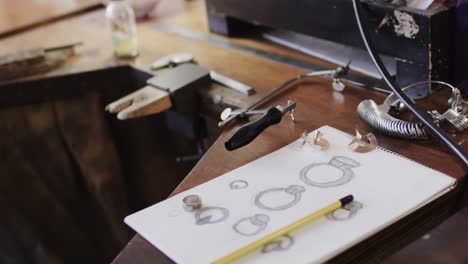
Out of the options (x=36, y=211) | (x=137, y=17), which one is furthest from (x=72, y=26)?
(x=36, y=211)

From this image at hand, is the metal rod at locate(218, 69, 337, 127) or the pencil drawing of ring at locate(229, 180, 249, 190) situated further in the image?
the metal rod at locate(218, 69, 337, 127)

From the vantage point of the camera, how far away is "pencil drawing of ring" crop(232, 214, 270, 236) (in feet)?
1.84

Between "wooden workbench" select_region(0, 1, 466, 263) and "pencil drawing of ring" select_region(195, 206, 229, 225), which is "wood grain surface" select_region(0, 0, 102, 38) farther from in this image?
"pencil drawing of ring" select_region(195, 206, 229, 225)

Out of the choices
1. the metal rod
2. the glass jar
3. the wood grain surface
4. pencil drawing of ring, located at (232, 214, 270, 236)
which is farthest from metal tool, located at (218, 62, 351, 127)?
the wood grain surface

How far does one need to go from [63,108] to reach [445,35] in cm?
69

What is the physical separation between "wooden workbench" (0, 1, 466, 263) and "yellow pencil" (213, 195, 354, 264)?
69 millimetres

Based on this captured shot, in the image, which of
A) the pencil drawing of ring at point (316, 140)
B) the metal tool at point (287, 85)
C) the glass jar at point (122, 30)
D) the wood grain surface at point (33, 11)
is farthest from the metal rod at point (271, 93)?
the wood grain surface at point (33, 11)

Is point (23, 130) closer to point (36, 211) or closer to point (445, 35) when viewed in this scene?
point (36, 211)

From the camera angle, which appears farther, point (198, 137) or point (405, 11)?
point (198, 137)

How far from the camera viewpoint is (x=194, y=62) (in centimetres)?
105

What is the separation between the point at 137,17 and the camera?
4.29 feet

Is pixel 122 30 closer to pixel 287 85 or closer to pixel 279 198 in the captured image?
pixel 287 85

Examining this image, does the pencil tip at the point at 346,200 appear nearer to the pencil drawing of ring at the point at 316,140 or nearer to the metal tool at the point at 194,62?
the pencil drawing of ring at the point at 316,140

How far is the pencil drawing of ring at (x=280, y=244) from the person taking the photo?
533 mm
